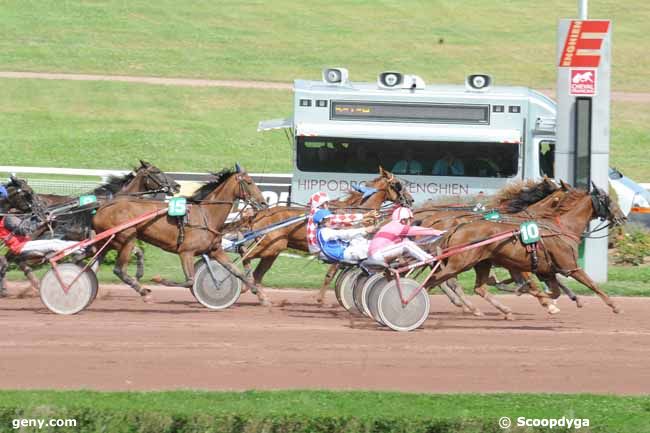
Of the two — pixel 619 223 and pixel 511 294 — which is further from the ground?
pixel 619 223

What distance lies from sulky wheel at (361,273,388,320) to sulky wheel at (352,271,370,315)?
0.51 ft

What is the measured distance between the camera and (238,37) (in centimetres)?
4162

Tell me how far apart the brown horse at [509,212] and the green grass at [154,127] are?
15.2 m

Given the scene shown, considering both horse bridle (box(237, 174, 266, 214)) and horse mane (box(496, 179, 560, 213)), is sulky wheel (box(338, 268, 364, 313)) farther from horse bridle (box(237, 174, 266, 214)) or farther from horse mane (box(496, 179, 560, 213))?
horse mane (box(496, 179, 560, 213))

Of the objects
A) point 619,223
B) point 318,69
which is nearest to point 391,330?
point 619,223

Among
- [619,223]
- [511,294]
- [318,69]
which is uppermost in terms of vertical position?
[318,69]

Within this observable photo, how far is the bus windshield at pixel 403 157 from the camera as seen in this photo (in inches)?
692

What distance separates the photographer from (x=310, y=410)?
7859 mm

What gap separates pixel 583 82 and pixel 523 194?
297 cm

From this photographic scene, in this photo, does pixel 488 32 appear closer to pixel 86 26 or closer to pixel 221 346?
pixel 86 26

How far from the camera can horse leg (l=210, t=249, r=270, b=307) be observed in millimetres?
13305

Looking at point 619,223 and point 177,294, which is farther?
point 177,294

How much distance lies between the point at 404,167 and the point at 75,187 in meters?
5.16

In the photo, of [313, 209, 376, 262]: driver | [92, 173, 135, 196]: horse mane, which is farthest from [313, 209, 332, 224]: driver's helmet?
[92, 173, 135, 196]: horse mane
